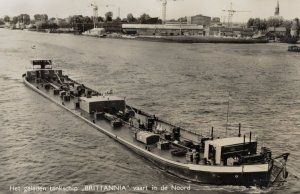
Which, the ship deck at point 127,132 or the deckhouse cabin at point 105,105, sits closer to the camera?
the ship deck at point 127,132

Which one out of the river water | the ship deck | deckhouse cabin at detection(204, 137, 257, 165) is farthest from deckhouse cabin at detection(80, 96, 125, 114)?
deckhouse cabin at detection(204, 137, 257, 165)

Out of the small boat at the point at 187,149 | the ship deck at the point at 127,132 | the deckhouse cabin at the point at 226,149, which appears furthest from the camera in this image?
the ship deck at the point at 127,132

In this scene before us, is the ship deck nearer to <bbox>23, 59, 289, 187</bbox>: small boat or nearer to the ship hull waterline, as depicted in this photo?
<bbox>23, 59, 289, 187</bbox>: small boat

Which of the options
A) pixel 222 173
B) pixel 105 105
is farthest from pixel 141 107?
pixel 222 173

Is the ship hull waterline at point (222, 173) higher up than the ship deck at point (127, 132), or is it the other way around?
the ship deck at point (127, 132)

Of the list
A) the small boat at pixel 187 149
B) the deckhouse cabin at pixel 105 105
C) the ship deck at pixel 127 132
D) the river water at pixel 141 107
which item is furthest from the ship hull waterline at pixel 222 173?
the deckhouse cabin at pixel 105 105

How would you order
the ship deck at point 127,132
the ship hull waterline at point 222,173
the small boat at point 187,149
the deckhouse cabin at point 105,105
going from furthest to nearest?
the deckhouse cabin at point 105,105
the ship deck at point 127,132
the small boat at point 187,149
the ship hull waterline at point 222,173

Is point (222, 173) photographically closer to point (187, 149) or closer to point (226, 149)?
point (226, 149)

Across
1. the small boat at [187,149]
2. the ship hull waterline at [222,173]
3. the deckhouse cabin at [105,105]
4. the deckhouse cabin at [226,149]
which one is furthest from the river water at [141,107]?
the deckhouse cabin at [105,105]

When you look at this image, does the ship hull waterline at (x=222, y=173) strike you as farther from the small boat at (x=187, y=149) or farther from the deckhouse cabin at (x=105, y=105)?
the deckhouse cabin at (x=105, y=105)
